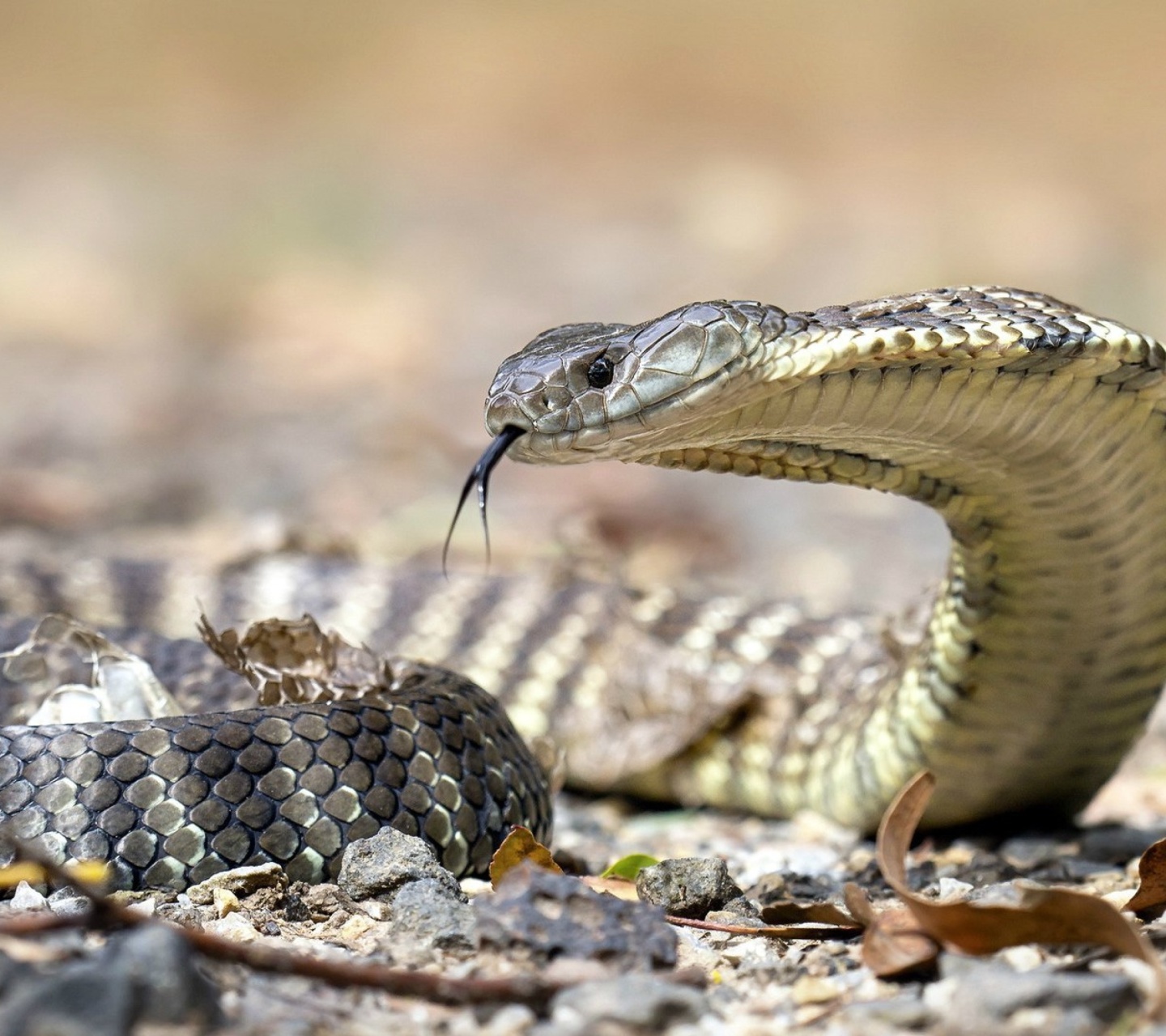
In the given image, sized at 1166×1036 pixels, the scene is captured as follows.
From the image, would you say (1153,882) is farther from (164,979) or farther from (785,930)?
(164,979)

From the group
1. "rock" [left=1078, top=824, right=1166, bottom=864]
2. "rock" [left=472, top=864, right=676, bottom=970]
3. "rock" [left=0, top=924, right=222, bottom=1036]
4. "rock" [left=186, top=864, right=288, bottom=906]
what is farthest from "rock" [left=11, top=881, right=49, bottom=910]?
"rock" [left=1078, top=824, right=1166, bottom=864]

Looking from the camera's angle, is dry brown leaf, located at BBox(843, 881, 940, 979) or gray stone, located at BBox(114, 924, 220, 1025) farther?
dry brown leaf, located at BBox(843, 881, 940, 979)

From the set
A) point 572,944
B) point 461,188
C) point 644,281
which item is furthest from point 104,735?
point 461,188

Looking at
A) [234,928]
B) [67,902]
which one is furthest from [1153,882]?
[67,902]

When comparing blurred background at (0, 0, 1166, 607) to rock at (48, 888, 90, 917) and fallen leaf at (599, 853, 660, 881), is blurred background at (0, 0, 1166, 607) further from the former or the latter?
rock at (48, 888, 90, 917)

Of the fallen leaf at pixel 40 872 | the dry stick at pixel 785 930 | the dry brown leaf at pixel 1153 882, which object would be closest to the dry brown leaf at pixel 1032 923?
the dry stick at pixel 785 930

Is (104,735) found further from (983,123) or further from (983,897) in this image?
(983,123)
